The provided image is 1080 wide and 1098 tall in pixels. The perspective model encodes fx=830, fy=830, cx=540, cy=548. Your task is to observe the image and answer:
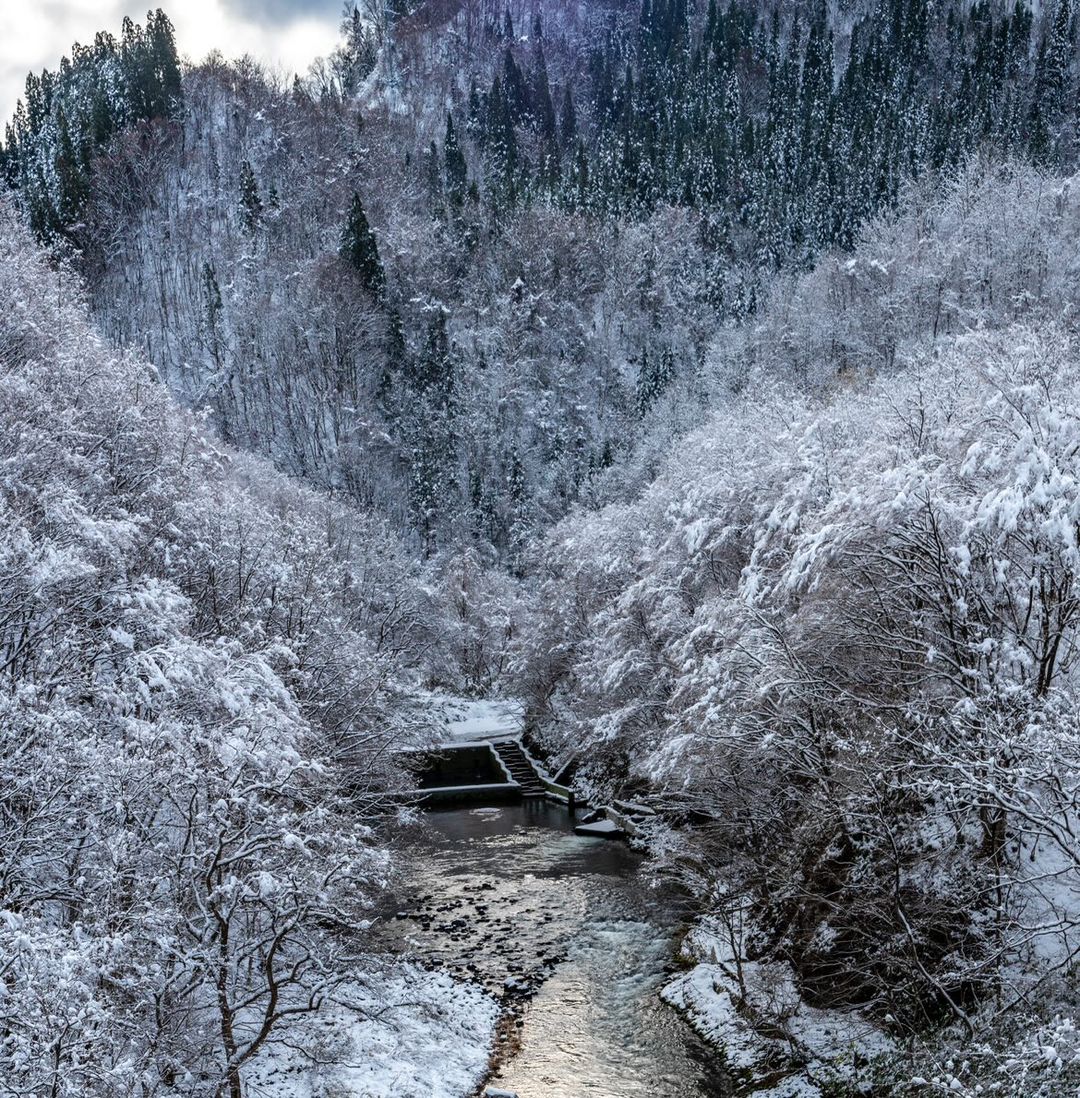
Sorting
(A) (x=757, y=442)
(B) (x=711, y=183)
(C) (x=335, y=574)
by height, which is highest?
(B) (x=711, y=183)

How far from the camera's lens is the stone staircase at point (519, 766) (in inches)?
1522

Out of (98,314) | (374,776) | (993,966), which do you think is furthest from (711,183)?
(993,966)

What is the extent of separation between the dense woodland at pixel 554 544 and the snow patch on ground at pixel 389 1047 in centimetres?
115

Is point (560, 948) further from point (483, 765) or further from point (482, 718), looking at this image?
point (482, 718)

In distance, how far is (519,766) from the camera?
139ft

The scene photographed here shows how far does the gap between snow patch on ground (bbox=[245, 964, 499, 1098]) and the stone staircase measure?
20.1 meters

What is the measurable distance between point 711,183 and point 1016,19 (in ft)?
146

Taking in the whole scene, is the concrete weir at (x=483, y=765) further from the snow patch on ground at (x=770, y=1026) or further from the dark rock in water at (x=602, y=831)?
the snow patch on ground at (x=770, y=1026)

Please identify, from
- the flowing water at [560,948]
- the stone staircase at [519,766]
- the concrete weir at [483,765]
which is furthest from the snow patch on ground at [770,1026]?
the stone staircase at [519,766]

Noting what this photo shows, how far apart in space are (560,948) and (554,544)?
3638 centimetres

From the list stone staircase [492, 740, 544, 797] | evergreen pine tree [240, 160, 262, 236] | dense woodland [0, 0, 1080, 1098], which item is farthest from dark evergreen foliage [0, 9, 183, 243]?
stone staircase [492, 740, 544, 797]

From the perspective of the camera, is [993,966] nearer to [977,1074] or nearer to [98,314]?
[977,1074]

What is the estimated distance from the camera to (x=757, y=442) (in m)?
27.0

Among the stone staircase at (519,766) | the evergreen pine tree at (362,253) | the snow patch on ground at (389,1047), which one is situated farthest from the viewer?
the evergreen pine tree at (362,253)
